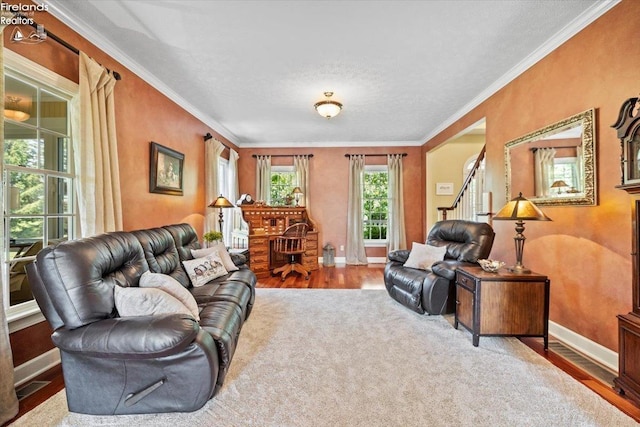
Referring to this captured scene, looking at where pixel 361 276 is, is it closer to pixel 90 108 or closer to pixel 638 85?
pixel 638 85

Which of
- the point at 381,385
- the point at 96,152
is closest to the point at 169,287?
the point at 96,152

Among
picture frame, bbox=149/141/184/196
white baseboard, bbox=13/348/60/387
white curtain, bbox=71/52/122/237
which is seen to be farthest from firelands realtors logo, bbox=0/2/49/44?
white baseboard, bbox=13/348/60/387

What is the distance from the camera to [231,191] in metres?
5.99

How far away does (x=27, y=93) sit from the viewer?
2066mm

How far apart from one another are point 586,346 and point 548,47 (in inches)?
109

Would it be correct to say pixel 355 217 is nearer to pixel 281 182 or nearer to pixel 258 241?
pixel 281 182

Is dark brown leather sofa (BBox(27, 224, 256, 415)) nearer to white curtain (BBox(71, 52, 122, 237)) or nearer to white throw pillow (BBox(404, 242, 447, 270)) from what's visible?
white curtain (BBox(71, 52, 122, 237))

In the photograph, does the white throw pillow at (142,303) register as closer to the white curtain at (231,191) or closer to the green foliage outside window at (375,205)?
the white curtain at (231,191)

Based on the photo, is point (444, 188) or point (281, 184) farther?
point (281, 184)

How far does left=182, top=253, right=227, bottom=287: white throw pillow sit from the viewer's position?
283 cm

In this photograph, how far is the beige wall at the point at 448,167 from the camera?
6.21 metres

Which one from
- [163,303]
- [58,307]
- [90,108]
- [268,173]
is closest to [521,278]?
[163,303]

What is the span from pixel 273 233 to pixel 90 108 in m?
3.51

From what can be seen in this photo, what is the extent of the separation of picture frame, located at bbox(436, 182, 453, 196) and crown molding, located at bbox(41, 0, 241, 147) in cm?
503
